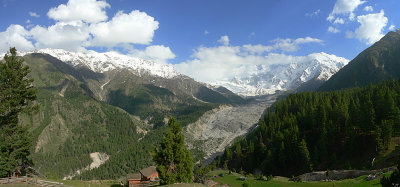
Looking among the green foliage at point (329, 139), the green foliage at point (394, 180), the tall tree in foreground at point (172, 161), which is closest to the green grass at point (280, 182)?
the green foliage at point (394, 180)

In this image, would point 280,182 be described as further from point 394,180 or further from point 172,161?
point 394,180

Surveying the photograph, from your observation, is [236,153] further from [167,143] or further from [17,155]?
[17,155]

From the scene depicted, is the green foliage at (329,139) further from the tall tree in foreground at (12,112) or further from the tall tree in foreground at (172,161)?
the tall tree in foreground at (12,112)

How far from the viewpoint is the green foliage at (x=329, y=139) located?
79.9 metres

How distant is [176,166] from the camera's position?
40.9 m

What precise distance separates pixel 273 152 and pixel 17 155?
90427 millimetres

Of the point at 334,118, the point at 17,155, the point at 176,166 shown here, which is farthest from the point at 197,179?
the point at 334,118

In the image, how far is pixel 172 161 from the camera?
40.9 m

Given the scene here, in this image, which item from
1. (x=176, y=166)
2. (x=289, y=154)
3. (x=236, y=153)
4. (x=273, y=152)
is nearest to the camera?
(x=176, y=166)

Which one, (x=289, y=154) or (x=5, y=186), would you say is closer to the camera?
(x=5, y=186)

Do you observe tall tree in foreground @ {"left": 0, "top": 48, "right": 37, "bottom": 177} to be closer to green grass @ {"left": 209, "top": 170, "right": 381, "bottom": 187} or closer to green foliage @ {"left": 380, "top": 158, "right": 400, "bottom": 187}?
green foliage @ {"left": 380, "top": 158, "right": 400, "bottom": 187}


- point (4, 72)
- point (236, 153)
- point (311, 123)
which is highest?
point (4, 72)

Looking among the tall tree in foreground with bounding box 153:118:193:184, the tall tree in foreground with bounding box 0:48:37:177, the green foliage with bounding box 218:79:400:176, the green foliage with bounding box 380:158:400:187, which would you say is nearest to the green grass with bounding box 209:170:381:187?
the green foliage with bounding box 380:158:400:187

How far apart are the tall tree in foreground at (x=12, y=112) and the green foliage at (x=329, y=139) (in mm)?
80674
